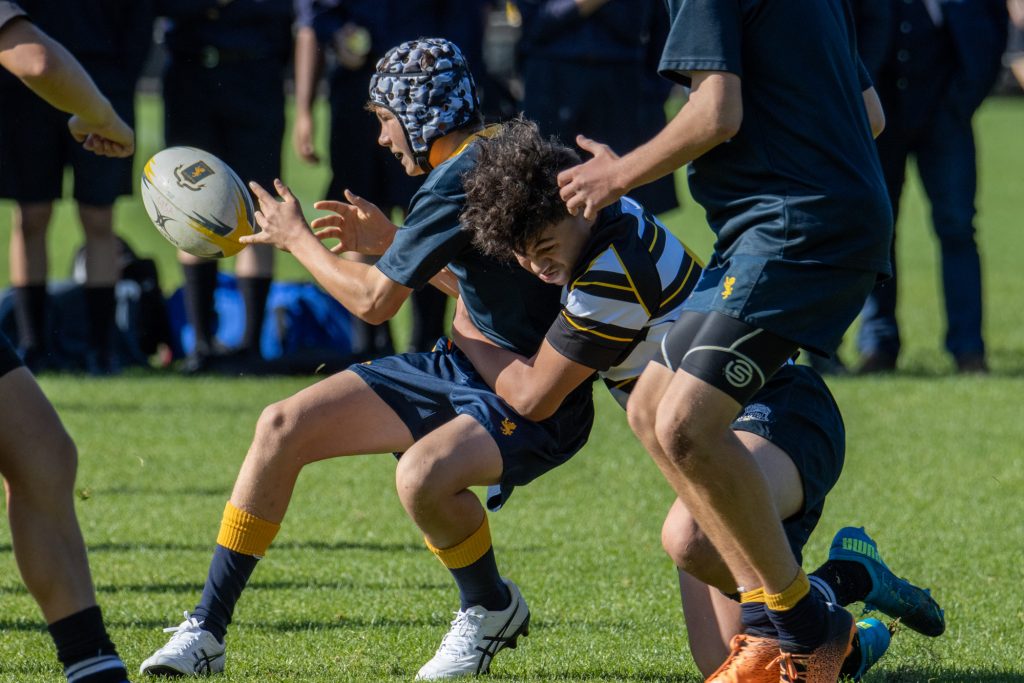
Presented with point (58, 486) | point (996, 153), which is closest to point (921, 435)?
point (58, 486)

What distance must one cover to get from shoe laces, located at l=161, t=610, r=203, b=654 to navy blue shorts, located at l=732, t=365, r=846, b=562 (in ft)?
4.94

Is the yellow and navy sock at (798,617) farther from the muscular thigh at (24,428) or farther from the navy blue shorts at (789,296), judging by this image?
the muscular thigh at (24,428)

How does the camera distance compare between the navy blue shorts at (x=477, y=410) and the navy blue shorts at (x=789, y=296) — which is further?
the navy blue shorts at (x=477, y=410)

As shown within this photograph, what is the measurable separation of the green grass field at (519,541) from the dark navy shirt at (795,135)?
128 cm

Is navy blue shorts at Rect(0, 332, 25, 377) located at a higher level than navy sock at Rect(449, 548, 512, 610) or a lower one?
higher

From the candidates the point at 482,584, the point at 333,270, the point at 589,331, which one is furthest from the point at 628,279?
the point at 482,584

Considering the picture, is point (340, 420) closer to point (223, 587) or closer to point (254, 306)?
point (223, 587)

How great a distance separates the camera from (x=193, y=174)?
464 centimetres

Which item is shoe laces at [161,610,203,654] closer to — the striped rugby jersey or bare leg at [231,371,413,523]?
bare leg at [231,371,413,523]

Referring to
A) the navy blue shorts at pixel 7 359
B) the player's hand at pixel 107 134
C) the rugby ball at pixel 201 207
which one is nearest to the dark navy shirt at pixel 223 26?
the player's hand at pixel 107 134

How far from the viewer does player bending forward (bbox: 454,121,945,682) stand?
3.85 m

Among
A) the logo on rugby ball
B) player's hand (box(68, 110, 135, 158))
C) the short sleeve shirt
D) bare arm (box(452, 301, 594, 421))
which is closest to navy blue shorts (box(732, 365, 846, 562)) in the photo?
bare arm (box(452, 301, 594, 421))

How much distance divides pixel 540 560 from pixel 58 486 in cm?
225

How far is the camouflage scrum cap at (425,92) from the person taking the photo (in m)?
4.24
